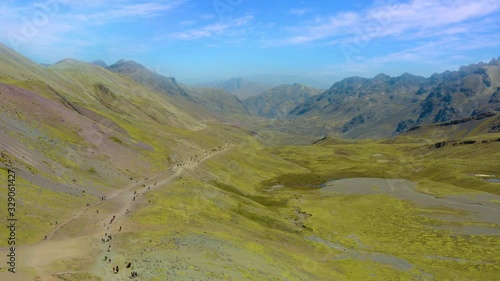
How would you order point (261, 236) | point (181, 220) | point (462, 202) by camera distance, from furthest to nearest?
point (462, 202), point (261, 236), point (181, 220)

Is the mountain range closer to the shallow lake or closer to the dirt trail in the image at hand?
the dirt trail

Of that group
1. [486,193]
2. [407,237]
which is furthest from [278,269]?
[486,193]

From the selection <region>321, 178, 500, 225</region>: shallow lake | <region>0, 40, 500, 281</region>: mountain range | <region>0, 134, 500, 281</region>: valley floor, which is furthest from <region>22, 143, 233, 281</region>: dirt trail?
<region>321, 178, 500, 225</region>: shallow lake

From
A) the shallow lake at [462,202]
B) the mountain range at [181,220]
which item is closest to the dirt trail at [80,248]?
the mountain range at [181,220]

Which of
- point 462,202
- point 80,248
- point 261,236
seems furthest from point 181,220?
point 462,202

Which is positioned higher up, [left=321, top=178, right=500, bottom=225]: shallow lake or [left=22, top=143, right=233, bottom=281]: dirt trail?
[left=22, top=143, right=233, bottom=281]: dirt trail

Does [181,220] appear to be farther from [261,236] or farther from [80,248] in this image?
[80,248]

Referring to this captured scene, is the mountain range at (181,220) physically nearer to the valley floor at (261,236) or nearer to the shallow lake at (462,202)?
the valley floor at (261,236)

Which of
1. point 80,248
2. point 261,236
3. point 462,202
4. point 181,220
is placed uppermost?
point 80,248

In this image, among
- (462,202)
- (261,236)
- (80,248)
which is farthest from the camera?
(462,202)

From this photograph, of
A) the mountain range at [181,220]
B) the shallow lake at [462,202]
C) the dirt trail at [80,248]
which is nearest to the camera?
the dirt trail at [80,248]

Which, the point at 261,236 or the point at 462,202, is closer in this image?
the point at 261,236
